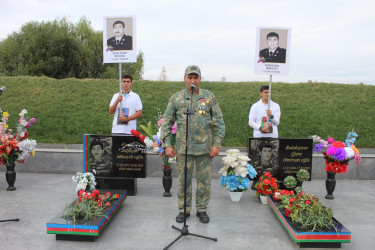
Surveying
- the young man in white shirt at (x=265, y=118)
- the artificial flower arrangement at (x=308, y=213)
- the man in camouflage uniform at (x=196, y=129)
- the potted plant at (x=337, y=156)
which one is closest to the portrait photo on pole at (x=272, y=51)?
the young man in white shirt at (x=265, y=118)

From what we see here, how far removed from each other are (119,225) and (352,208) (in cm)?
386

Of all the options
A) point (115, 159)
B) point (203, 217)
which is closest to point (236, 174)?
point (203, 217)

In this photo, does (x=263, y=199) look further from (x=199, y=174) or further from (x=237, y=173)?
(x=199, y=174)

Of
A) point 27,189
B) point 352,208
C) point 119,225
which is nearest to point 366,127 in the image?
point 352,208

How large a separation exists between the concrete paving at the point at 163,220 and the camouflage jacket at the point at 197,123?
1136mm

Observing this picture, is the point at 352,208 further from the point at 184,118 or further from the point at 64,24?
the point at 64,24

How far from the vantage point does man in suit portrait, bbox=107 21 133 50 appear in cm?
543

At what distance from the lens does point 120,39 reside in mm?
5457

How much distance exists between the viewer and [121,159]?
546 cm

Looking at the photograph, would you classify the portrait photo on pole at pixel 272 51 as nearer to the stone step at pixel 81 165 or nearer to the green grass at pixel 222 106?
the stone step at pixel 81 165

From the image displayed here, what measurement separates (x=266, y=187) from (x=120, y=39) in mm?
3745

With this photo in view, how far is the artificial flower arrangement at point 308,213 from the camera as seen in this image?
143 inches

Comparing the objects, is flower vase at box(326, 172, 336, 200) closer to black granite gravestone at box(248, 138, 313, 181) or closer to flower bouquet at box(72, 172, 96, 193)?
black granite gravestone at box(248, 138, 313, 181)

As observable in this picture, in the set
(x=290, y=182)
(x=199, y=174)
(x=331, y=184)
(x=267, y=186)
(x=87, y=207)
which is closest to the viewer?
(x=87, y=207)
